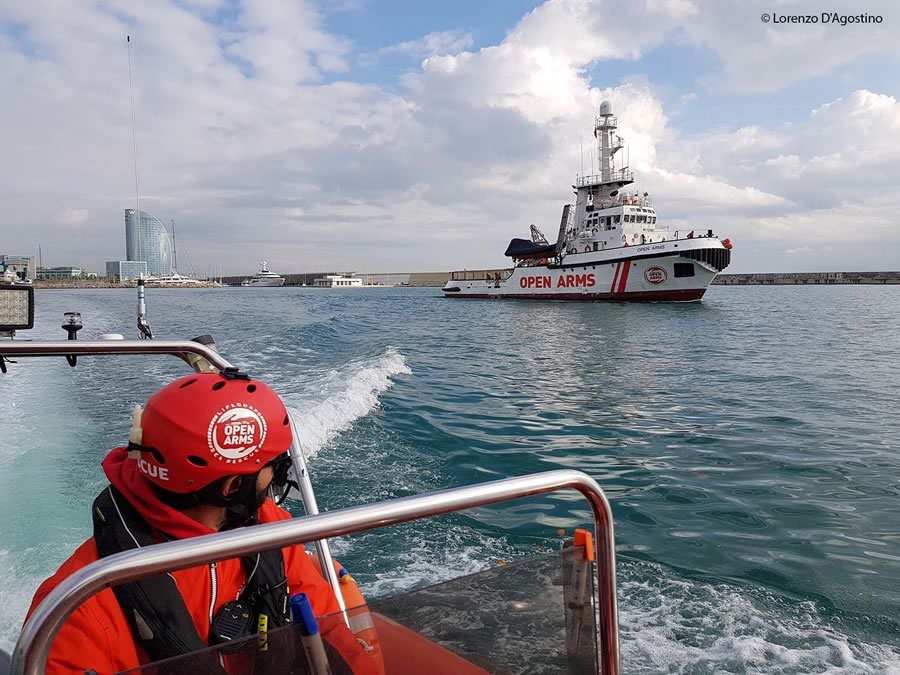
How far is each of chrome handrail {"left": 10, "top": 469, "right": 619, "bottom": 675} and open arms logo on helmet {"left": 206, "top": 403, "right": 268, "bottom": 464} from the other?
37 cm

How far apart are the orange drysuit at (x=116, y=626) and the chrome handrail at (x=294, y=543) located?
4 cm

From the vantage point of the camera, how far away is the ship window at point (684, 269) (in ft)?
109

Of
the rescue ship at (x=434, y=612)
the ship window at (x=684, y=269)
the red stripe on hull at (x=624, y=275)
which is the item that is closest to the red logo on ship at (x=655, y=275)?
the ship window at (x=684, y=269)

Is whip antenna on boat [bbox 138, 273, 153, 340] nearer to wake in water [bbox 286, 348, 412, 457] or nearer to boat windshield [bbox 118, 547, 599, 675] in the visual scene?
boat windshield [bbox 118, 547, 599, 675]

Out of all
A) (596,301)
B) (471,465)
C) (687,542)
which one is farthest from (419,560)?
(596,301)

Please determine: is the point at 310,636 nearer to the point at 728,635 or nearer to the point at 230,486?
the point at 230,486

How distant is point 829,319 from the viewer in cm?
2469

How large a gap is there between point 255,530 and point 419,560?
3.07 metres

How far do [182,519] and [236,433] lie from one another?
220 mm

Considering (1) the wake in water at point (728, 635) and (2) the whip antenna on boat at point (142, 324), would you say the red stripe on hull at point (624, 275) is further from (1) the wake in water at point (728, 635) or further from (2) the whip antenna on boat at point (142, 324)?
(2) the whip antenna on boat at point (142, 324)

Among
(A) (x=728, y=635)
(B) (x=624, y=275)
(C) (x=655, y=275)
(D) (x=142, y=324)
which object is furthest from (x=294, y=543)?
(B) (x=624, y=275)

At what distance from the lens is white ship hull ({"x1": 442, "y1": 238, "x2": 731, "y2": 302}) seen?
3259cm

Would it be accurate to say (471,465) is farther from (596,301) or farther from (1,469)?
(596,301)

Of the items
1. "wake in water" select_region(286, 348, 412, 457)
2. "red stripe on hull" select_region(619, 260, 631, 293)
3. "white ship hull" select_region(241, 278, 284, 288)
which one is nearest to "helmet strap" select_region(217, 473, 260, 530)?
"wake in water" select_region(286, 348, 412, 457)
